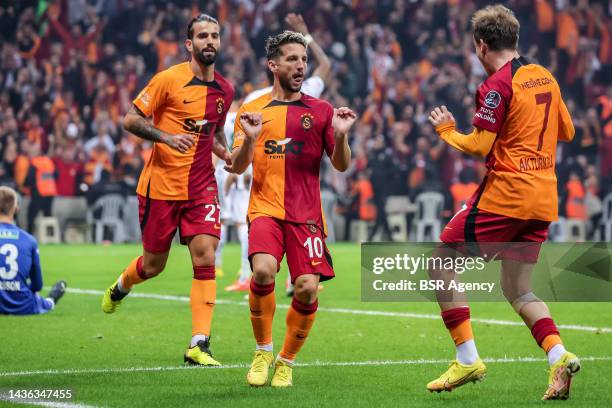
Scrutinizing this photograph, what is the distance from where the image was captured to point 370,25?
104 feet

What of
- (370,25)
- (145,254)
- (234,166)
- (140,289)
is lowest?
(140,289)

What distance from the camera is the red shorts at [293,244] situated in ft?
25.8

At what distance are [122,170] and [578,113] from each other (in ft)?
35.4

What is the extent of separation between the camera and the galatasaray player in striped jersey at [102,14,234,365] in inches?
362

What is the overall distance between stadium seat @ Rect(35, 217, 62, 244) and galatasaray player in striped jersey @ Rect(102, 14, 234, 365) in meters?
18.4

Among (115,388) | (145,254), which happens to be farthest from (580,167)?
(115,388)

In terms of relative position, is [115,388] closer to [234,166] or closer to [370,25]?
[234,166]

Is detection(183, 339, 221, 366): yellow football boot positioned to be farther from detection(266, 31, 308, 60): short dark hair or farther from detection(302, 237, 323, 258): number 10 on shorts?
detection(266, 31, 308, 60): short dark hair

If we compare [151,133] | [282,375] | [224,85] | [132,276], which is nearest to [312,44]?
[224,85]

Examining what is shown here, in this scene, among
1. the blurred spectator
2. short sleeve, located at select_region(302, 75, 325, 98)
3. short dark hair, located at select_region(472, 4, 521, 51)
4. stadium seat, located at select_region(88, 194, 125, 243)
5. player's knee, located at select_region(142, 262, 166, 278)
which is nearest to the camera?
short dark hair, located at select_region(472, 4, 521, 51)

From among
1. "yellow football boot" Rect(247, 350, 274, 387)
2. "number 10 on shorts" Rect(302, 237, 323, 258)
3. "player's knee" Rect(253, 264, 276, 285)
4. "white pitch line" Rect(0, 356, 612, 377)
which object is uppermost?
"number 10 on shorts" Rect(302, 237, 323, 258)

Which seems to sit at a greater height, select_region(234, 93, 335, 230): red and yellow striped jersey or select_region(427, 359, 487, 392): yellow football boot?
select_region(234, 93, 335, 230): red and yellow striped jersey

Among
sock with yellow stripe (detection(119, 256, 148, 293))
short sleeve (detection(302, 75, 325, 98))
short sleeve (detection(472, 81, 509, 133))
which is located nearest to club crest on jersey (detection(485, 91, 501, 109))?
short sleeve (detection(472, 81, 509, 133))

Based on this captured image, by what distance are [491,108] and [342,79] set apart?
23409mm
